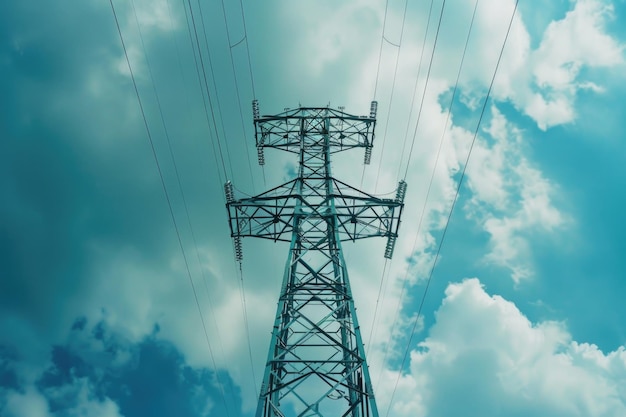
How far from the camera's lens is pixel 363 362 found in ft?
38.3

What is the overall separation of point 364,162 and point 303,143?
19.4 feet

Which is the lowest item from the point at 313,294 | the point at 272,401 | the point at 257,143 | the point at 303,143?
the point at 272,401

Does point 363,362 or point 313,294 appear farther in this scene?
point 313,294

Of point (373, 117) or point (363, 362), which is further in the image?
point (373, 117)

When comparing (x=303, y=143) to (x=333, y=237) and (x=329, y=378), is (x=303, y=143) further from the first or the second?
(x=329, y=378)

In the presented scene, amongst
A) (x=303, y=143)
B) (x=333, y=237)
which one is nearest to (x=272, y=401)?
(x=333, y=237)

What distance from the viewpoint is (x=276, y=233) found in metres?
17.4

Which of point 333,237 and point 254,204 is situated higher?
point 254,204

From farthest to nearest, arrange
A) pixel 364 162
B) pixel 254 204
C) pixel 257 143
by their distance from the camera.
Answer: pixel 364 162 → pixel 257 143 → pixel 254 204

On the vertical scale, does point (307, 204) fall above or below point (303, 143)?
below

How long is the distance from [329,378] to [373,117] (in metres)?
14.3

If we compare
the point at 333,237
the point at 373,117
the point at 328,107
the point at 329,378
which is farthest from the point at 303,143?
the point at 329,378

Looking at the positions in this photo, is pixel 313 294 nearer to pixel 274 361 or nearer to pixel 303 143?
pixel 274 361

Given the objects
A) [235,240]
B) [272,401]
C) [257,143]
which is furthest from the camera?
[257,143]
